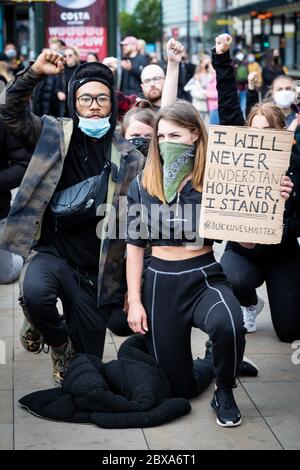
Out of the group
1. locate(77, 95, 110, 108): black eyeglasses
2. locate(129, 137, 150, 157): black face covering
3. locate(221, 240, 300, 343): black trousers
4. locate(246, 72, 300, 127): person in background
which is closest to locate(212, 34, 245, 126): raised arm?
locate(129, 137, 150, 157): black face covering

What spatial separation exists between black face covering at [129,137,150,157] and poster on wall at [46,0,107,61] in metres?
9.66

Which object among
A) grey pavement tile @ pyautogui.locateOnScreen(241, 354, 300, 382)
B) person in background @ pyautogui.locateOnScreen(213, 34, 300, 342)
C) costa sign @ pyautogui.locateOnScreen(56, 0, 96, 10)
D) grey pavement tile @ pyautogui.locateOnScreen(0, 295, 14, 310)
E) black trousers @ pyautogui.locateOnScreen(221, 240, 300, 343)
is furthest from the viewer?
costa sign @ pyautogui.locateOnScreen(56, 0, 96, 10)

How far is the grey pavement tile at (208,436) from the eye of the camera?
15.4ft

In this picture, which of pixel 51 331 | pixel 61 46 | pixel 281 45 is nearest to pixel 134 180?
pixel 51 331

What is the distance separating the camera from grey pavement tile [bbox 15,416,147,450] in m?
4.66

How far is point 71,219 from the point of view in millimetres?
5535

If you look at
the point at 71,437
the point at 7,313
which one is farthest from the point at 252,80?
the point at 71,437

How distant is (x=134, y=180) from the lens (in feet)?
17.7

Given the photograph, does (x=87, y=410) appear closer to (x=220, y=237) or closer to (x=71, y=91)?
(x=220, y=237)

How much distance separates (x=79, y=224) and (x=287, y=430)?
Answer: 1608mm

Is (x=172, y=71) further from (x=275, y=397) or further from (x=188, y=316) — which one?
(x=275, y=397)

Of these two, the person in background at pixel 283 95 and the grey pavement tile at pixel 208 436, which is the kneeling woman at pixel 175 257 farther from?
the person in background at pixel 283 95

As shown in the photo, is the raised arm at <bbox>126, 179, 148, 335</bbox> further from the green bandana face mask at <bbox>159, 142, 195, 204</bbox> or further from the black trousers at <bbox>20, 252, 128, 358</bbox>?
the black trousers at <bbox>20, 252, 128, 358</bbox>

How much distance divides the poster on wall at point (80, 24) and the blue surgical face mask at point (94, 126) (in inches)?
417
